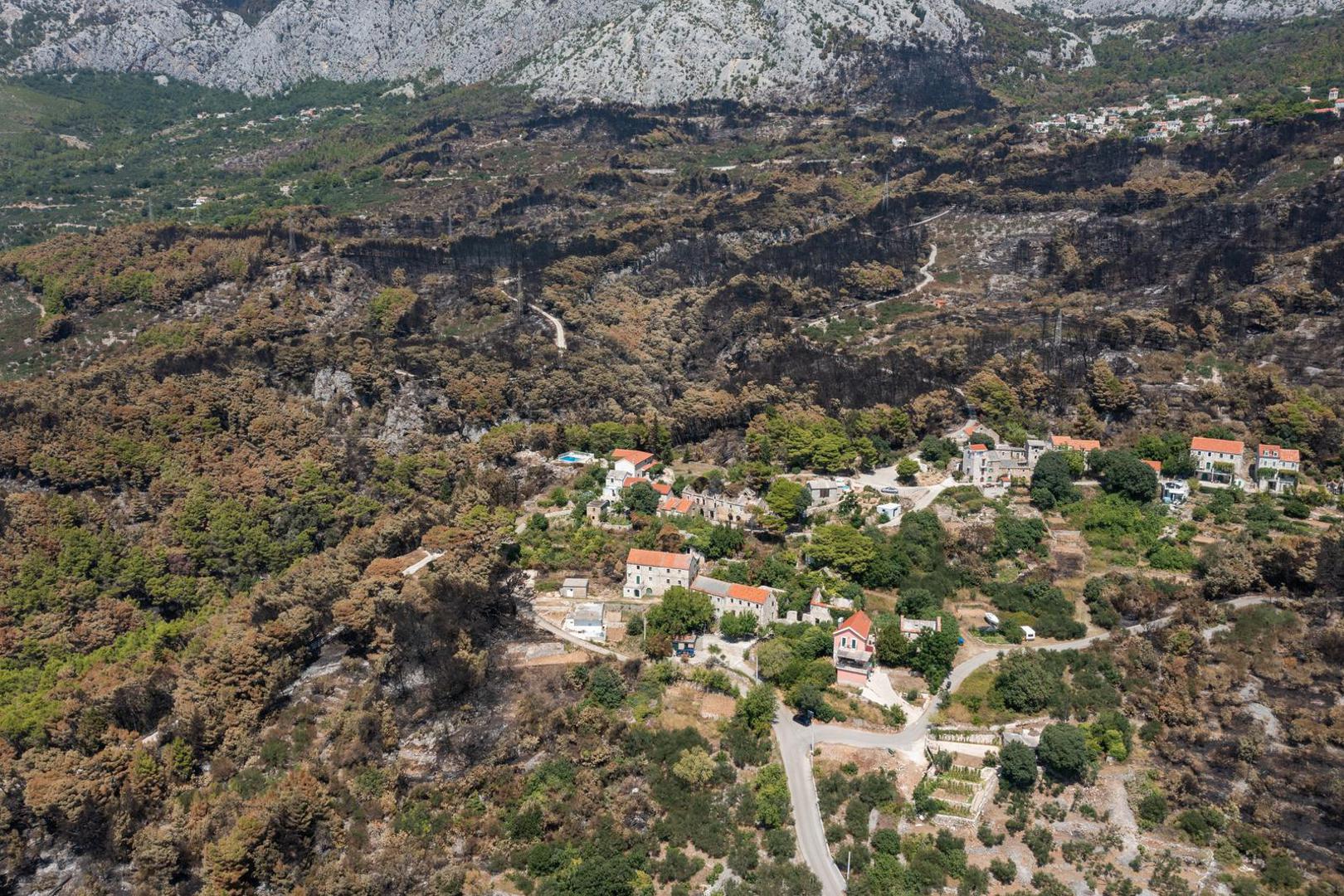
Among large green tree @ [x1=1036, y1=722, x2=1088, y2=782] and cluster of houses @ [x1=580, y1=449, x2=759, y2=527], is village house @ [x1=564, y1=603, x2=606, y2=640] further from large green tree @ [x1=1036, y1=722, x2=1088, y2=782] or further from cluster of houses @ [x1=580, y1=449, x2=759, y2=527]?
large green tree @ [x1=1036, y1=722, x2=1088, y2=782]

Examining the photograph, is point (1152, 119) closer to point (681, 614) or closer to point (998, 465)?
point (998, 465)

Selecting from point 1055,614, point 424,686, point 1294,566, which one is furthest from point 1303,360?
point 424,686

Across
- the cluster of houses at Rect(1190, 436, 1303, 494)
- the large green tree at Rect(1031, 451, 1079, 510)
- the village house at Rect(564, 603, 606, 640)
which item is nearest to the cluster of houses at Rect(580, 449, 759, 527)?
the village house at Rect(564, 603, 606, 640)

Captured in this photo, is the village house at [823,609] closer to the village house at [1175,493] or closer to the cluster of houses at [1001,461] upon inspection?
the cluster of houses at [1001,461]

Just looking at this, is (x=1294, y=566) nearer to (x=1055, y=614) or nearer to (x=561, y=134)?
(x=1055, y=614)

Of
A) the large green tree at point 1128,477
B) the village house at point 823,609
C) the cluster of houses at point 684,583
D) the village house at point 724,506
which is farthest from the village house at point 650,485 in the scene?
the large green tree at point 1128,477

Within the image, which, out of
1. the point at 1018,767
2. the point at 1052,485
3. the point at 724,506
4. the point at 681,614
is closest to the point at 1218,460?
the point at 1052,485
